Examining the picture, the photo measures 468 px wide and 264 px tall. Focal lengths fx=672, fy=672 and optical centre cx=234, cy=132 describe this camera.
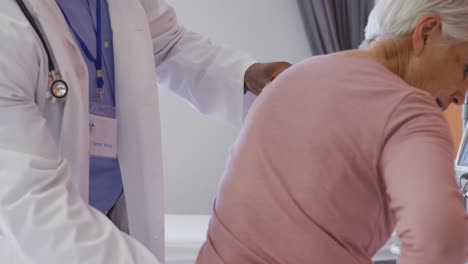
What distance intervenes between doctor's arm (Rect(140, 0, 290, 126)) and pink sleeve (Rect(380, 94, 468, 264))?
71cm

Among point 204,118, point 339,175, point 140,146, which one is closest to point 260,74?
point 140,146

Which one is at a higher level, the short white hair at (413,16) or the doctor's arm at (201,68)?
the short white hair at (413,16)

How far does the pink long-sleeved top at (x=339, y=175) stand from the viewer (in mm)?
845

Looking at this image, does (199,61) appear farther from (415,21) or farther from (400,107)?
(400,107)

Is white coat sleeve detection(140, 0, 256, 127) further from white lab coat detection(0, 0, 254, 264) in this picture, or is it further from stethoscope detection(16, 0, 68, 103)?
stethoscope detection(16, 0, 68, 103)

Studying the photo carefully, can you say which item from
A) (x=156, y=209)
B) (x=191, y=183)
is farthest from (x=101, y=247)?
(x=191, y=183)

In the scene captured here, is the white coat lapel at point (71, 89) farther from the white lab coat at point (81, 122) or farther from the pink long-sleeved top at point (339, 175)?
the pink long-sleeved top at point (339, 175)

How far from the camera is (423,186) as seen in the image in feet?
2.73

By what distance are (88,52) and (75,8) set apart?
0.35ft

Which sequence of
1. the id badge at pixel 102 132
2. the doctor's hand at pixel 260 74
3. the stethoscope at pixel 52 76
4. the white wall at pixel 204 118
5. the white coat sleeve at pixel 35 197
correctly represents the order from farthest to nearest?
the white wall at pixel 204 118 < the doctor's hand at pixel 260 74 < the id badge at pixel 102 132 < the stethoscope at pixel 52 76 < the white coat sleeve at pixel 35 197

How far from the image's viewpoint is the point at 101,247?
3.14 ft

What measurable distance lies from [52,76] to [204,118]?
260 centimetres

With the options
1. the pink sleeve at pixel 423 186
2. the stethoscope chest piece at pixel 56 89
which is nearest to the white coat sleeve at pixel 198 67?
the stethoscope chest piece at pixel 56 89

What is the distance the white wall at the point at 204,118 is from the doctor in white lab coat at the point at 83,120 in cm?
190
